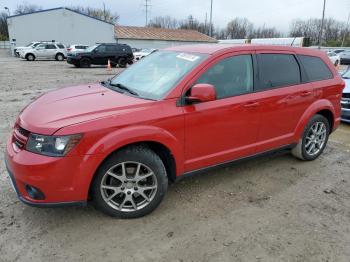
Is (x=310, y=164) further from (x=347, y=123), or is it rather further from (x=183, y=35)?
(x=183, y=35)

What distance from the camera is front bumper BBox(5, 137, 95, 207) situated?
9.30 feet

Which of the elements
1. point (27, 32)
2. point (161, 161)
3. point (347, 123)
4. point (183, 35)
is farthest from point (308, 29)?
point (161, 161)

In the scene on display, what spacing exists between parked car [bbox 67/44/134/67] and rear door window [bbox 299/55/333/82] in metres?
20.2

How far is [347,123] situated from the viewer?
761 centimetres

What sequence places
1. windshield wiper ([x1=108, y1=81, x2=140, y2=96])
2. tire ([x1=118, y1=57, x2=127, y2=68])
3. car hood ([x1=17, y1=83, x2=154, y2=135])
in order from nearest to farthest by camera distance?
car hood ([x1=17, y1=83, x2=154, y2=135]) → windshield wiper ([x1=108, y1=81, x2=140, y2=96]) → tire ([x1=118, y1=57, x2=127, y2=68])

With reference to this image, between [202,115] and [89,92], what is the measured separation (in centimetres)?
137

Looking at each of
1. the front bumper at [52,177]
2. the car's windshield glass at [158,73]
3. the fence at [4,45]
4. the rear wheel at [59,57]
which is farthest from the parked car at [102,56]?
the fence at [4,45]

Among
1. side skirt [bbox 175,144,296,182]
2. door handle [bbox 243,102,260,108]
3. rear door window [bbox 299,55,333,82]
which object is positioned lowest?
side skirt [bbox 175,144,296,182]

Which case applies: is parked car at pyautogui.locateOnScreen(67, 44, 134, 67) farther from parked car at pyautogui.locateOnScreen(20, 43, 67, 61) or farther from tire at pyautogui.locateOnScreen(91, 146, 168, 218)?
tire at pyautogui.locateOnScreen(91, 146, 168, 218)

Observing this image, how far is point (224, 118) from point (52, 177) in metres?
1.91

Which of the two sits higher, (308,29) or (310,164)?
(308,29)

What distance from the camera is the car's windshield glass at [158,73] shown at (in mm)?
3564

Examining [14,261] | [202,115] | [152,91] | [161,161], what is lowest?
[14,261]

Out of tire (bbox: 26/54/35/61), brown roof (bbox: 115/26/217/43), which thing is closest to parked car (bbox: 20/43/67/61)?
tire (bbox: 26/54/35/61)
